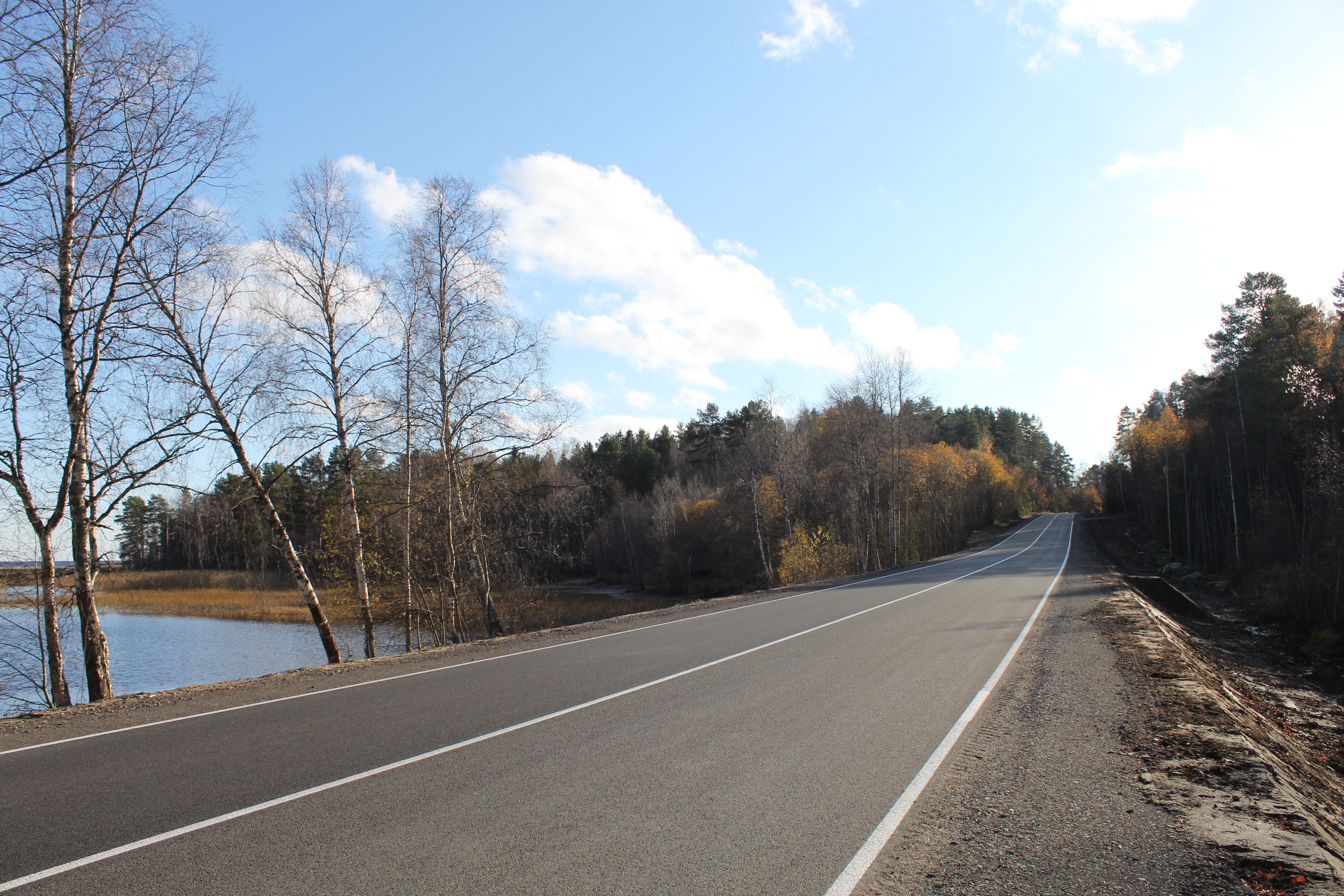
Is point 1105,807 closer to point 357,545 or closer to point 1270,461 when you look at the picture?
point 357,545

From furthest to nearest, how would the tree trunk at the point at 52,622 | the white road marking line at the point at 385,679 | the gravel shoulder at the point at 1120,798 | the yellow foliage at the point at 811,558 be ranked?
1. the yellow foliage at the point at 811,558
2. the tree trunk at the point at 52,622
3. the white road marking line at the point at 385,679
4. the gravel shoulder at the point at 1120,798

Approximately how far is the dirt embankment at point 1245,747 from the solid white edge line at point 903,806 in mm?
1372

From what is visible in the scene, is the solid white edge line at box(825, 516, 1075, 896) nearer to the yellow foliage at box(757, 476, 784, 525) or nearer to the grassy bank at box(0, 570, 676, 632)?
the grassy bank at box(0, 570, 676, 632)

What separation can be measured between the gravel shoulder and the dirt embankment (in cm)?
2

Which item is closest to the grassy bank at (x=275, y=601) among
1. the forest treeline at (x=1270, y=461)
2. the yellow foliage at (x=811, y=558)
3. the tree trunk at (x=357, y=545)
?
the tree trunk at (x=357, y=545)

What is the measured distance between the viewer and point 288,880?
3.45 metres

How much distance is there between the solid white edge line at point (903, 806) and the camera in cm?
349

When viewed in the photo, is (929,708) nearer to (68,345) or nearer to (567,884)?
(567,884)

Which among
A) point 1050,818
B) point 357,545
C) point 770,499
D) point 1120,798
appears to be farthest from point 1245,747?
point 770,499

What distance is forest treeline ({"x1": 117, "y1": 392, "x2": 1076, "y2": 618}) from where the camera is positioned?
17766 mm

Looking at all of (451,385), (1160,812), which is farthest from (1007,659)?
(451,385)

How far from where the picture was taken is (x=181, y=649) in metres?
24.8

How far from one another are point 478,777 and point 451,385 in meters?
12.9

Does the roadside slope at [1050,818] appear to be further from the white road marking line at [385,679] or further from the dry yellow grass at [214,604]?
the dry yellow grass at [214,604]
